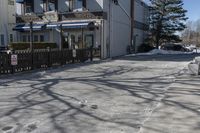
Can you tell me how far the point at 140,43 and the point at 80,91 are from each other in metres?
36.4

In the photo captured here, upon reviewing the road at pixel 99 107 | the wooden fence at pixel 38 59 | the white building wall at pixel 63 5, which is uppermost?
the white building wall at pixel 63 5

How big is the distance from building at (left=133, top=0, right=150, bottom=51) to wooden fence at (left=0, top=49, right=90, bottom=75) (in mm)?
19525

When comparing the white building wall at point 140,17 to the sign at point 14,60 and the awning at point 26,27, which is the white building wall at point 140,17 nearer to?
the awning at point 26,27

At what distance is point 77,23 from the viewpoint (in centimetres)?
3084

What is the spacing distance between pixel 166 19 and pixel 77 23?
2162 cm

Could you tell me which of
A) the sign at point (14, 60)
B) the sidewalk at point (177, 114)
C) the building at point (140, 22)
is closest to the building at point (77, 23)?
the building at point (140, 22)

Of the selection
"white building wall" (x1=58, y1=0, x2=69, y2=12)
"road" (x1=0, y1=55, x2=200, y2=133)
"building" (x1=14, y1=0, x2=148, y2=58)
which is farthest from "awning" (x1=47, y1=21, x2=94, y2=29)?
"road" (x1=0, y1=55, x2=200, y2=133)

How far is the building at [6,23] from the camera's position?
36.7 metres

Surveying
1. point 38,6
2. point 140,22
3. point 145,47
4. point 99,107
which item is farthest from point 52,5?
point 99,107

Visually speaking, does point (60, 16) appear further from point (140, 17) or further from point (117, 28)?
point (140, 17)

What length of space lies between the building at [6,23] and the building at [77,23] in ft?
5.22

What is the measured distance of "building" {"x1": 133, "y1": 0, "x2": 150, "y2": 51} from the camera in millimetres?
43969

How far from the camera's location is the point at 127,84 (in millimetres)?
13352

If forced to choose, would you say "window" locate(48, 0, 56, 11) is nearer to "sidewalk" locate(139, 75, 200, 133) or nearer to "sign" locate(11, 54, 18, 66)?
"sign" locate(11, 54, 18, 66)
